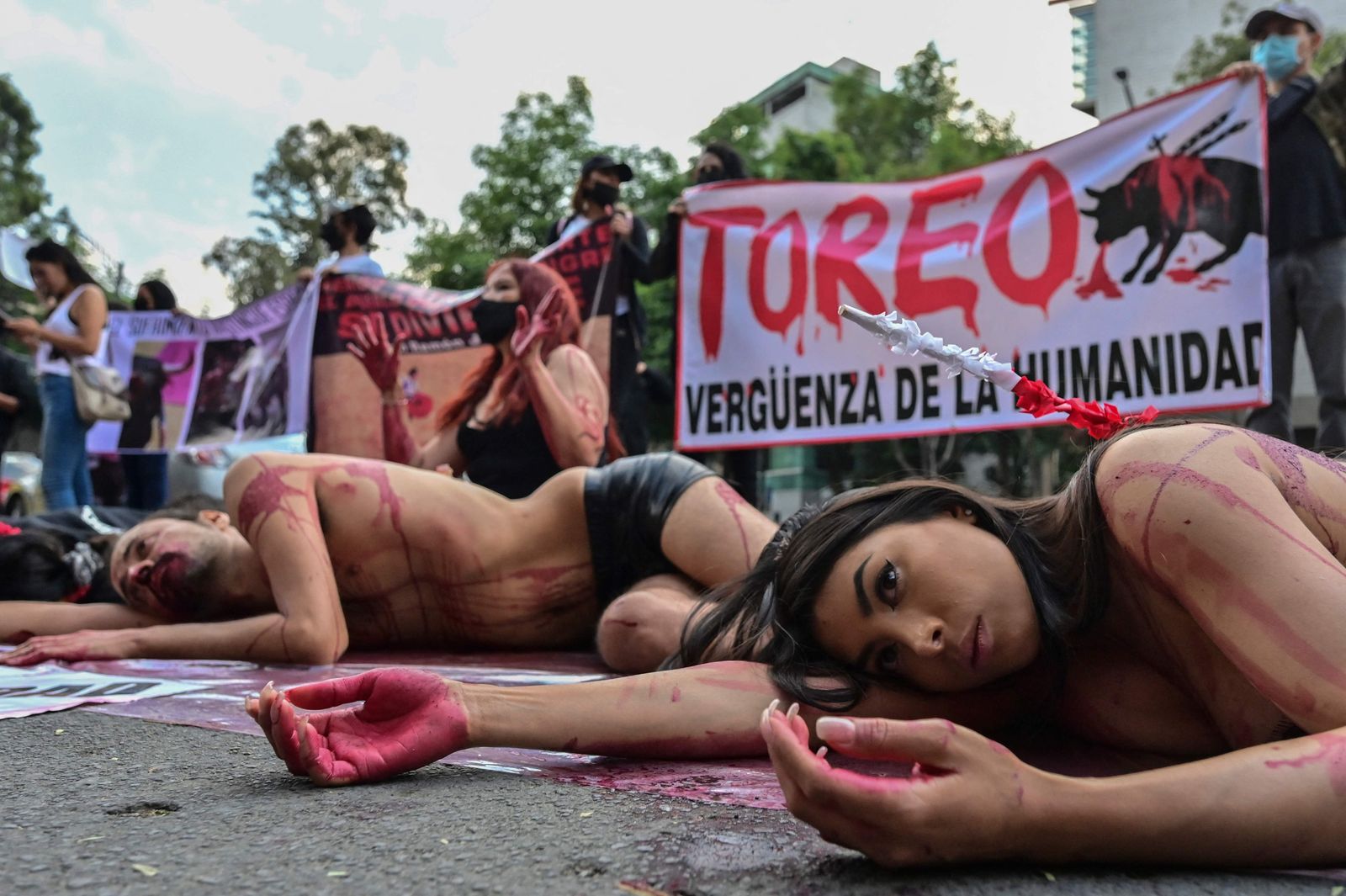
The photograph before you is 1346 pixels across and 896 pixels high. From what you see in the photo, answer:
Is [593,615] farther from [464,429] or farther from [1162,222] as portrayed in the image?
[1162,222]

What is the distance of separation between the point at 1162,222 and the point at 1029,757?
3.86 meters

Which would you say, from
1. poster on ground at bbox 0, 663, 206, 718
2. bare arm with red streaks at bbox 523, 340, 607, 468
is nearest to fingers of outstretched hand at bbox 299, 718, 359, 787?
poster on ground at bbox 0, 663, 206, 718

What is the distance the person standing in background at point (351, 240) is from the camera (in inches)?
281

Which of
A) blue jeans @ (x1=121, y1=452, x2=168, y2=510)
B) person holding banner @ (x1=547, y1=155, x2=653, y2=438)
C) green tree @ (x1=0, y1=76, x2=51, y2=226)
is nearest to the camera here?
person holding banner @ (x1=547, y1=155, x2=653, y2=438)

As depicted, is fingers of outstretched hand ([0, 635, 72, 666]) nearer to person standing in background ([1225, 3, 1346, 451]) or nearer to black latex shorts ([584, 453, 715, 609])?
black latex shorts ([584, 453, 715, 609])

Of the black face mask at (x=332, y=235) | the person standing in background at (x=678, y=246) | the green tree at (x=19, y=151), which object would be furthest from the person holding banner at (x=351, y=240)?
the green tree at (x=19, y=151)

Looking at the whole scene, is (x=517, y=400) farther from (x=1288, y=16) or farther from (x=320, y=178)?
(x=320, y=178)

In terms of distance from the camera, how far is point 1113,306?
4.95 metres

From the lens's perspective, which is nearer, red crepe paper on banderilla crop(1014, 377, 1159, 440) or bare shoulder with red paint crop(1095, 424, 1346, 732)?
bare shoulder with red paint crop(1095, 424, 1346, 732)

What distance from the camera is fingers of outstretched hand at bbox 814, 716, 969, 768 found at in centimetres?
108

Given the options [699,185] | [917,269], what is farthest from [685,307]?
[917,269]

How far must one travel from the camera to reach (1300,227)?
4523 millimetres

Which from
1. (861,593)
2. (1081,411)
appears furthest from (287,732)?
(1081,411)

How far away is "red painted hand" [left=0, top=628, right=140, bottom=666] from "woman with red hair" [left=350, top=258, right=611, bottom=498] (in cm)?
169
